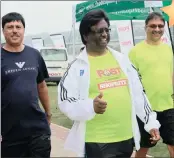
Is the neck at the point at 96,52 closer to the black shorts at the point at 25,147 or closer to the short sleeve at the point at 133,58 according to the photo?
the black shorts at the point at 25,147

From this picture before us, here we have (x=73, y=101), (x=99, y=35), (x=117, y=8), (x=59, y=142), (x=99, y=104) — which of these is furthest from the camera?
(x=117, y=8)

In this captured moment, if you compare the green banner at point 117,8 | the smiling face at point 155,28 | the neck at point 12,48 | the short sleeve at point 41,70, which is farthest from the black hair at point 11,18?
the green banner at point 117,8

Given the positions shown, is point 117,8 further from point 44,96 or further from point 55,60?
point 55,60

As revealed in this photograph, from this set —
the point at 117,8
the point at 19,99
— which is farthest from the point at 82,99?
the point at 117,8

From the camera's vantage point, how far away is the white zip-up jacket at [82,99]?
2583 mm

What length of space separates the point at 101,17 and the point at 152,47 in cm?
140

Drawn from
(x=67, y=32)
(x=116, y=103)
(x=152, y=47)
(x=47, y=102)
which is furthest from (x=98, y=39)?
(x=67, y=32)

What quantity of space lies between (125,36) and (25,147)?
8957mm

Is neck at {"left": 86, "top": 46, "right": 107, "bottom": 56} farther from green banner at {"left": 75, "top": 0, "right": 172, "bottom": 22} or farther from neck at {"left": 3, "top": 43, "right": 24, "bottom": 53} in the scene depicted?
green banner at {"left": 75, "top": 0, "right": 172, "bottom": 22}

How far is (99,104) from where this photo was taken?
2.45 metres

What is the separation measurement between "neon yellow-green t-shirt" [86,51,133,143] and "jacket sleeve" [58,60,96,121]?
0.33 feet

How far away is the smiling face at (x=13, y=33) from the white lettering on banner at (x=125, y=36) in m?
8.52

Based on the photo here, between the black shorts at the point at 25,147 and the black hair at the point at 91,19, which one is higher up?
the black hair at the point at 91,19

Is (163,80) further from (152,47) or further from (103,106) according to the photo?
(103,106)
